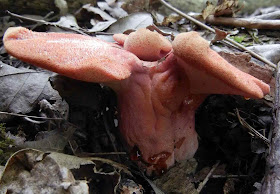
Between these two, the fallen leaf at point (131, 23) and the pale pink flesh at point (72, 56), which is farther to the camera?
the fallen leaf at point (131, 23)

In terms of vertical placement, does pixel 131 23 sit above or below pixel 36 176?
above

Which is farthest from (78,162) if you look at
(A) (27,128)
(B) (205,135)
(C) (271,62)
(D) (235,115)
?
(C) (271,62)

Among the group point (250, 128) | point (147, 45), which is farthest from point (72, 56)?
point (250, 128)

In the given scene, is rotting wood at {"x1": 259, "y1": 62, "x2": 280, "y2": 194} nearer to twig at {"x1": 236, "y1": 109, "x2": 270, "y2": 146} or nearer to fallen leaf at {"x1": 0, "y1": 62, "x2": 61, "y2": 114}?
twig at {"x1": 236, "y1": 109, "x2": 270, "y2": 146}

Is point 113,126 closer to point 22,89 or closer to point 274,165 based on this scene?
point 22,89

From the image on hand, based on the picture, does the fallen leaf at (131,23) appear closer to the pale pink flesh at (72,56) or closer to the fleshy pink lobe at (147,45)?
the fleshy pink lobe at (147,45)

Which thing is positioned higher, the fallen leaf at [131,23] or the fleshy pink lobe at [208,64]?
the fleshy pink lobe at [208,64]

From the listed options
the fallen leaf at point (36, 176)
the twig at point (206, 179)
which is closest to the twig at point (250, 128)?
the twig at point (206, 179)

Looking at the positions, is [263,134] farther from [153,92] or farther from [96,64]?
[96,64]
